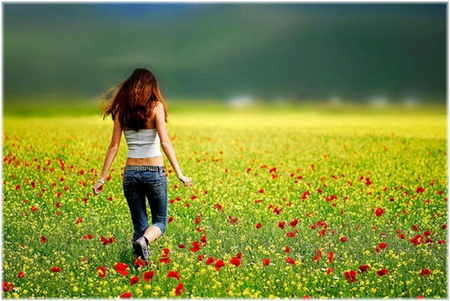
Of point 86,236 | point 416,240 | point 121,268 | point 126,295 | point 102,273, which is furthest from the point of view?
point 86,236

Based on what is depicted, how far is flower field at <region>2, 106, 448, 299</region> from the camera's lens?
6.22 meters

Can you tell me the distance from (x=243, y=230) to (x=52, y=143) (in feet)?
20.1

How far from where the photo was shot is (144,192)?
625 centimetres

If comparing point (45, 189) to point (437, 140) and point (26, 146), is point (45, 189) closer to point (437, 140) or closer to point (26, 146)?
point (26, 146)

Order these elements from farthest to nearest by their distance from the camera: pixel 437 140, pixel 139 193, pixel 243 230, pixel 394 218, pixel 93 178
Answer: pixel 437 140 → pixel 93 178 → pixel 394 218 → pixel 243 230 → pixel 139 193

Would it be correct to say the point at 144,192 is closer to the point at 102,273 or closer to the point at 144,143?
the point at 144,143

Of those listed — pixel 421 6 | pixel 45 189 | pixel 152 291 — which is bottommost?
pixel 152 291


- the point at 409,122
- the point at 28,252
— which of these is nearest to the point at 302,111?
the point at 409,122

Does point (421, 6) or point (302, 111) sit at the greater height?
point (421, 6)

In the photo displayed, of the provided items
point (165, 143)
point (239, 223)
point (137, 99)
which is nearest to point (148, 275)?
point (165, 143)

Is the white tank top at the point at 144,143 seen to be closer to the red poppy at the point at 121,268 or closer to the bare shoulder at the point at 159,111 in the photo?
the bare shoulder at the point at 159,111

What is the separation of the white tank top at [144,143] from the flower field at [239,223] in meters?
0.94

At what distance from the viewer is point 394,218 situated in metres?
8.31

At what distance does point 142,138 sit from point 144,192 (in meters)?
0.48
